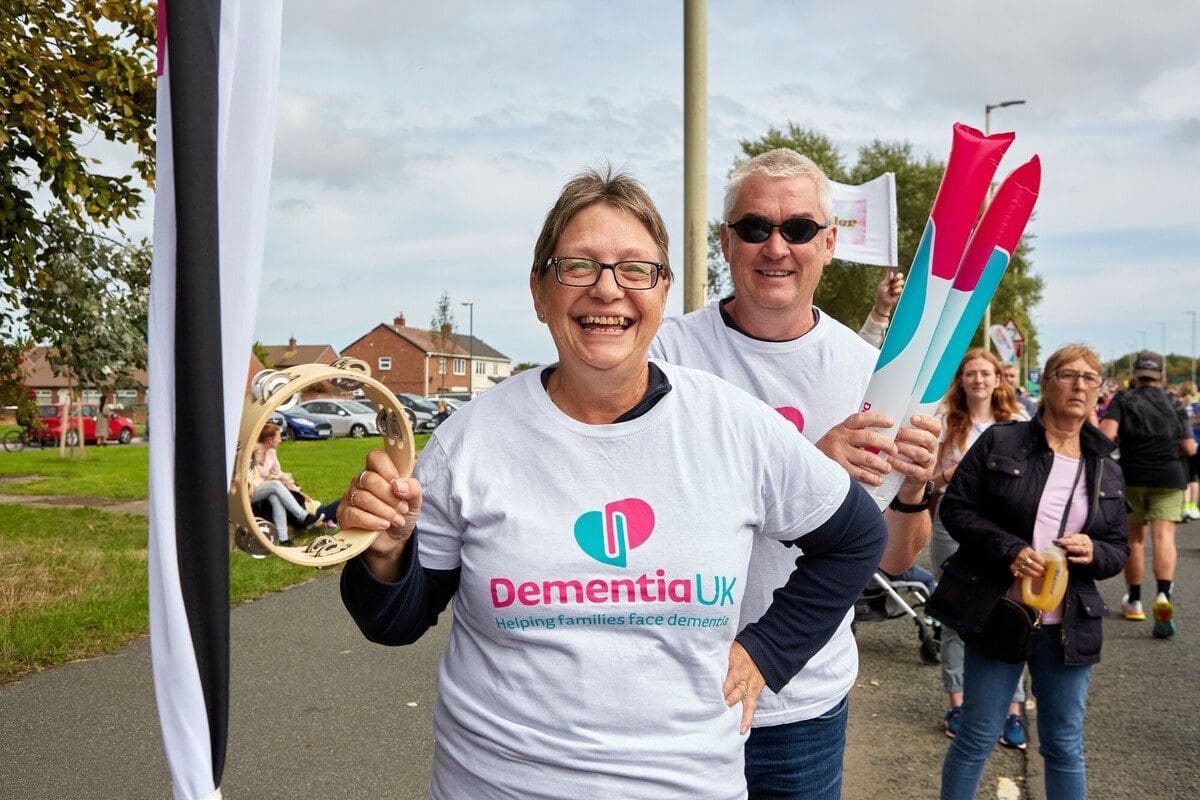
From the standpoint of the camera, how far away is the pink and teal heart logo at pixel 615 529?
1.67 metres

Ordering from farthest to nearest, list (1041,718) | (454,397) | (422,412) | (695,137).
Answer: (454,397), (422,412), (695,137), (1041,718)

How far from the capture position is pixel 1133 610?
24.7ft

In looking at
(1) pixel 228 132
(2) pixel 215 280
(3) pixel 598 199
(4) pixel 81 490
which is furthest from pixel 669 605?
(4) pixel 81 490

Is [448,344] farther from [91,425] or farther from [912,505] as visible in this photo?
[912,505]

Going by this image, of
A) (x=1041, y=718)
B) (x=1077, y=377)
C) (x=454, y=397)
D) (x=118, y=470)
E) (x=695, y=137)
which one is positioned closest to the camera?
(x=1041, y=718)

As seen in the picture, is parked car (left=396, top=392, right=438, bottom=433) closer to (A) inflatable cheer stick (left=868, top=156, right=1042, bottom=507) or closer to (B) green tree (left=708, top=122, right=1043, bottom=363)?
(B) green tree (left=708, top=122, right=1043, bottom=363)

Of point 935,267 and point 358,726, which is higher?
point 935,267

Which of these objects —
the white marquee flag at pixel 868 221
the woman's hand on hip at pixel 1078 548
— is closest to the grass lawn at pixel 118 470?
the white marquee flag at pixel 868 221

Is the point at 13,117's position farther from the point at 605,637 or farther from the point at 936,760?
the point at 936,760

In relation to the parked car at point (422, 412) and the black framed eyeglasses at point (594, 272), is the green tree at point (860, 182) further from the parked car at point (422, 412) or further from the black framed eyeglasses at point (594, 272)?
the black framed eyeglasses at point (594, 272)

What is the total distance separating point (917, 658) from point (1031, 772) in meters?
1.89

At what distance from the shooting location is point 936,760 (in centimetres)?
464

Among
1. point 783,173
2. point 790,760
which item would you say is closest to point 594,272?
point 783,173

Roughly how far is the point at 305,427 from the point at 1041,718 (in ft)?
102
